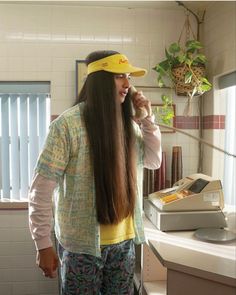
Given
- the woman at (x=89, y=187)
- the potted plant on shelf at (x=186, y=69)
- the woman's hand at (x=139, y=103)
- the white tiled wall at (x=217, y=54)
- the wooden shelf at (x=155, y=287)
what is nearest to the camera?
the woman at (x=89, y=187)

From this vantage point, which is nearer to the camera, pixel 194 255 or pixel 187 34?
pixel 194 255

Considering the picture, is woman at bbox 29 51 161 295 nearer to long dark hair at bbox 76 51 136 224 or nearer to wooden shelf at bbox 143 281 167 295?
long dark hair at bbox 76 51 136 224

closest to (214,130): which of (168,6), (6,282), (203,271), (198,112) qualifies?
(198,112)

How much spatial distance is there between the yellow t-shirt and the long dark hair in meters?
0.03

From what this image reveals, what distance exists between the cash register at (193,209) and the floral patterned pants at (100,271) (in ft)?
1.50

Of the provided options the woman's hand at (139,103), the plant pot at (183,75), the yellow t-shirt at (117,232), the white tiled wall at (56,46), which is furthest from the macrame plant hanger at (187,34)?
the yellow t-shirt at (117,232)

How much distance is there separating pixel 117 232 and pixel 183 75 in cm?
135

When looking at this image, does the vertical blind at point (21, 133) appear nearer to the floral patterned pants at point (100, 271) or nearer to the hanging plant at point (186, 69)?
the hanging plant at point (186, 69)

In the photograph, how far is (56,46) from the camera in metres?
2.38

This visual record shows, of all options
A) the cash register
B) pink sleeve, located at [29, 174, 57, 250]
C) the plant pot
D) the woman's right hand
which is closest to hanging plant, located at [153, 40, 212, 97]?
the plant pot

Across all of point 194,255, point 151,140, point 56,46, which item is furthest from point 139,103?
point 56,46

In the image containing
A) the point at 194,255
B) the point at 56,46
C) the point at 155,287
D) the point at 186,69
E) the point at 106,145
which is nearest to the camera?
the point at 106,145

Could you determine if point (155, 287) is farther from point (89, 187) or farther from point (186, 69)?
point (186, 69)

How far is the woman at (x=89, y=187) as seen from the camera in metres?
1.16
